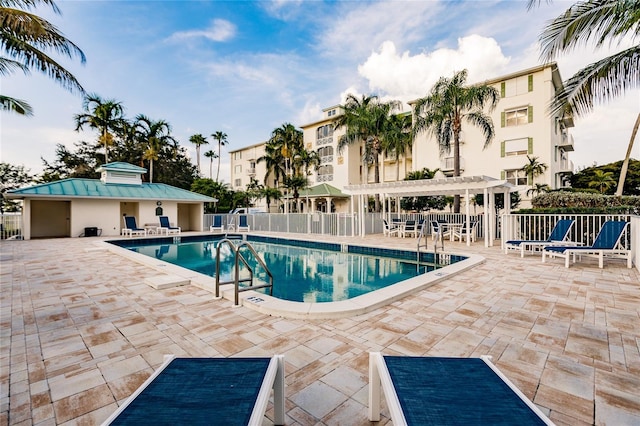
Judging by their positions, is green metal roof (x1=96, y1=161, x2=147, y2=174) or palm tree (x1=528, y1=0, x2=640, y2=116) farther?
green metal roof (x1=96, y1=161, x2=147, y2=174)

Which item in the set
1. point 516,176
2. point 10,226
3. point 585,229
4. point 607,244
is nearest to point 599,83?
point 607,244

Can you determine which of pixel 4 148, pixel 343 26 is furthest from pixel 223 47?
pixel 4 148

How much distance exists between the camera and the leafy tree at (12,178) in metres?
25.0

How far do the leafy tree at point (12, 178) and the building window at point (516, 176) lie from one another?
4005cm

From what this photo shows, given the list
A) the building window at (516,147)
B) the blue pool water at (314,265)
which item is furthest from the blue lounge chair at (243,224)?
the building window at (516,147)

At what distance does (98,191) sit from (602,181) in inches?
1564

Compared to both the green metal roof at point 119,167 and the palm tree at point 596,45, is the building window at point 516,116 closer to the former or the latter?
the palm tree at point 596,45

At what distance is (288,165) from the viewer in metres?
29.6

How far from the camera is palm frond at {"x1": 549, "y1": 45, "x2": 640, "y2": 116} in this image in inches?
283

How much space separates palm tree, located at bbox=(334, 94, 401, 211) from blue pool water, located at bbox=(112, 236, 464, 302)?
30.4 feet

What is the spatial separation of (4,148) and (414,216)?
100ft

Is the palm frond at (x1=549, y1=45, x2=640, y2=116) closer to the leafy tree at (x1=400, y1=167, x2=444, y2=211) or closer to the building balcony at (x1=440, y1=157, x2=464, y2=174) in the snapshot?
the leafy tree at (x1=400, y1=167, x2=444, y2=211)

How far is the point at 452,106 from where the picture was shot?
51.8 ft

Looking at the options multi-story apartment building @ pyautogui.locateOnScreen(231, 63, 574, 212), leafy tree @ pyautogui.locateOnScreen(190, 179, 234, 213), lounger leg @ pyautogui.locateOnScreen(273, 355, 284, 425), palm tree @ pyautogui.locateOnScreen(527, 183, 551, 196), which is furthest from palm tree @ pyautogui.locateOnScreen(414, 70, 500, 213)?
leafy tree @ pyautogui.locateOnScreen(190, 179, 234, 213)
